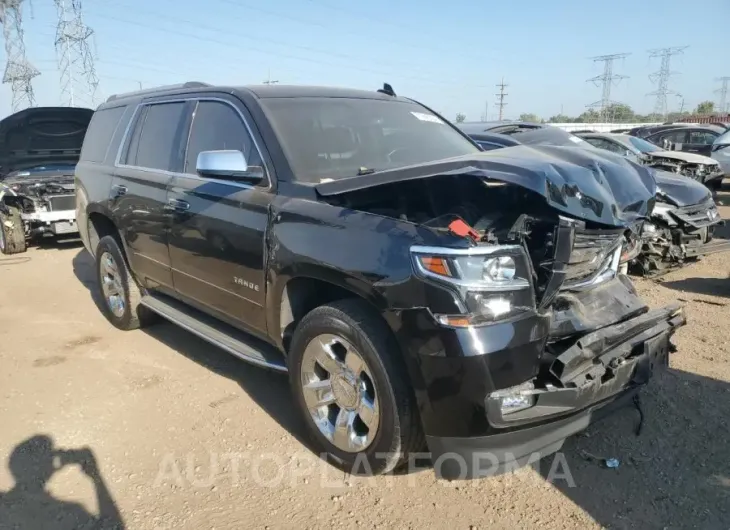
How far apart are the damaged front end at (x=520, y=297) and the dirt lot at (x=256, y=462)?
0.39 metres

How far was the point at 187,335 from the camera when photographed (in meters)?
5.32

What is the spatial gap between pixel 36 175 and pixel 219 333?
7301mm

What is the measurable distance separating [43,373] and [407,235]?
3.38m

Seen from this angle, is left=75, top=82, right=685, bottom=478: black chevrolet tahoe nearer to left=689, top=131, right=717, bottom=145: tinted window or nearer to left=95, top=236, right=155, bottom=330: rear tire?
left=95, top=236, right=155, bottom=330: rear tire

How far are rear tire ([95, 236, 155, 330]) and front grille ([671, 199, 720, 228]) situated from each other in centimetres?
560

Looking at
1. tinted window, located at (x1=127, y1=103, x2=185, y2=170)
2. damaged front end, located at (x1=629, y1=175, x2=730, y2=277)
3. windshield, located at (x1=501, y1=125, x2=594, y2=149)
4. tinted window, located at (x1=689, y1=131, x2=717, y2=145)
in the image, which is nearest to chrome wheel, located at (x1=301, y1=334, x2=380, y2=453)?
tinted window, located at (x1=127, y1=103, x2=185, y2=170)

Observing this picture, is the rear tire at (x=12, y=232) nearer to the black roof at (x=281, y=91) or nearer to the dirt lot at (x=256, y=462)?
the dirt lot at (x=256, y=462)

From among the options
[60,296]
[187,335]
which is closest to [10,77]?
[60,296]

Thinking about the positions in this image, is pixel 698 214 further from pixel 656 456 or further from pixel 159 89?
pixel 159 89

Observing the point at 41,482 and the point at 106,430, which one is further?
the point at 106,430

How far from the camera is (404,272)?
8.46 ft

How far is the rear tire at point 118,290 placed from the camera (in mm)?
5145

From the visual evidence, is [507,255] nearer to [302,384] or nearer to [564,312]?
[564,312]

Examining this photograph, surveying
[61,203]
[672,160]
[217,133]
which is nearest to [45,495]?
[217,133]
